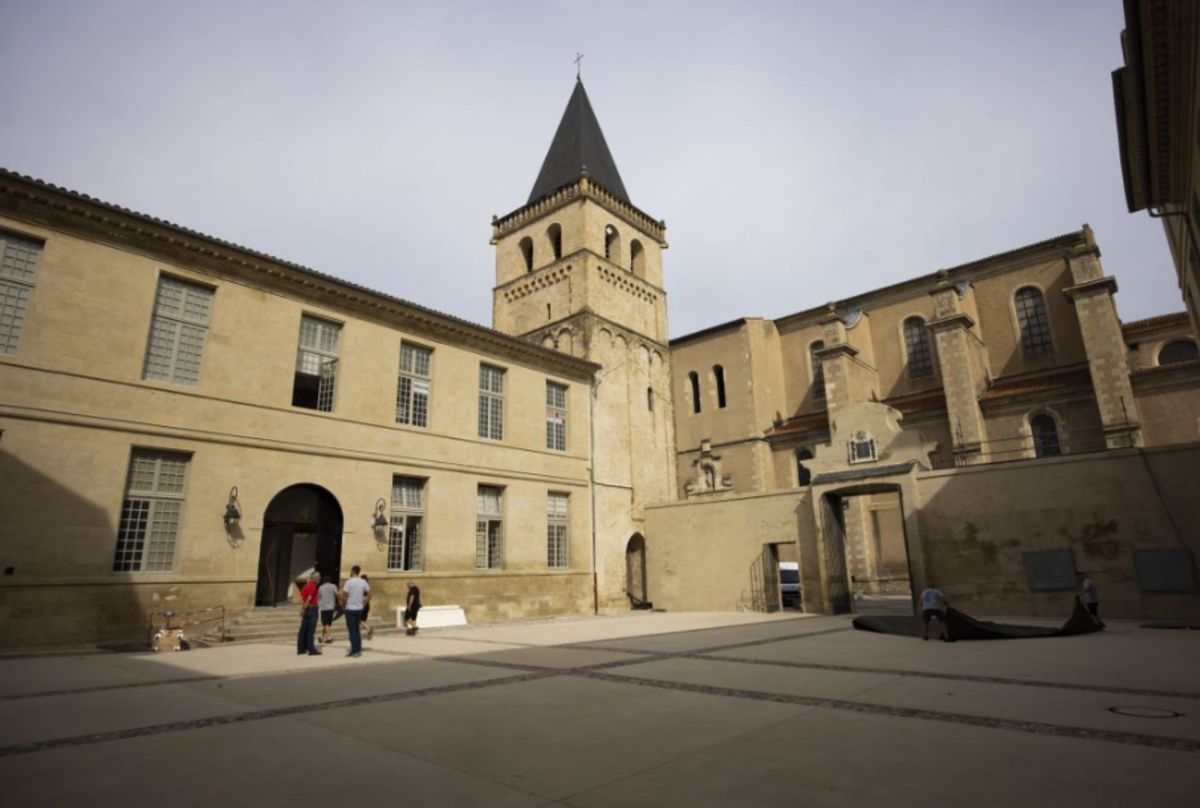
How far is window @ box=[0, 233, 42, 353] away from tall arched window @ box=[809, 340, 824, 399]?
33.9 metres

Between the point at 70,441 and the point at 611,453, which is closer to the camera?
the point at 70,441

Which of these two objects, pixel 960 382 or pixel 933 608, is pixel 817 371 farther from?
pixel 933 608

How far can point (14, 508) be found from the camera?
12.8 m

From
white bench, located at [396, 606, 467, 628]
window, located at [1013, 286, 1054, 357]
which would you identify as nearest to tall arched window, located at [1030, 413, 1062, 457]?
window, located at [1013, 286, 1054, 357]

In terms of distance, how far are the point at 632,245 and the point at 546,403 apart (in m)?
14.0

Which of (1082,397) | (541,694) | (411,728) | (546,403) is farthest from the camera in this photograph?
(1082,397)

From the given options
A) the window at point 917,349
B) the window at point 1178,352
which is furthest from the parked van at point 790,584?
the window at point 1178,352

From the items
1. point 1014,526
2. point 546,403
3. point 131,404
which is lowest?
point 1014,526

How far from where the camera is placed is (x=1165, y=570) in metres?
16.6

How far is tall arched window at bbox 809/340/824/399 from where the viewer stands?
37.2m

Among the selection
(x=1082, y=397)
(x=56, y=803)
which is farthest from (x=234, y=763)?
(x=1082, y=397)

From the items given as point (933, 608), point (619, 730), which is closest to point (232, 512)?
point (619, 730)

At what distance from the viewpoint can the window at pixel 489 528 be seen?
71.1ft

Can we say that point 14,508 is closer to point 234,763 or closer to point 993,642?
point 234,763
